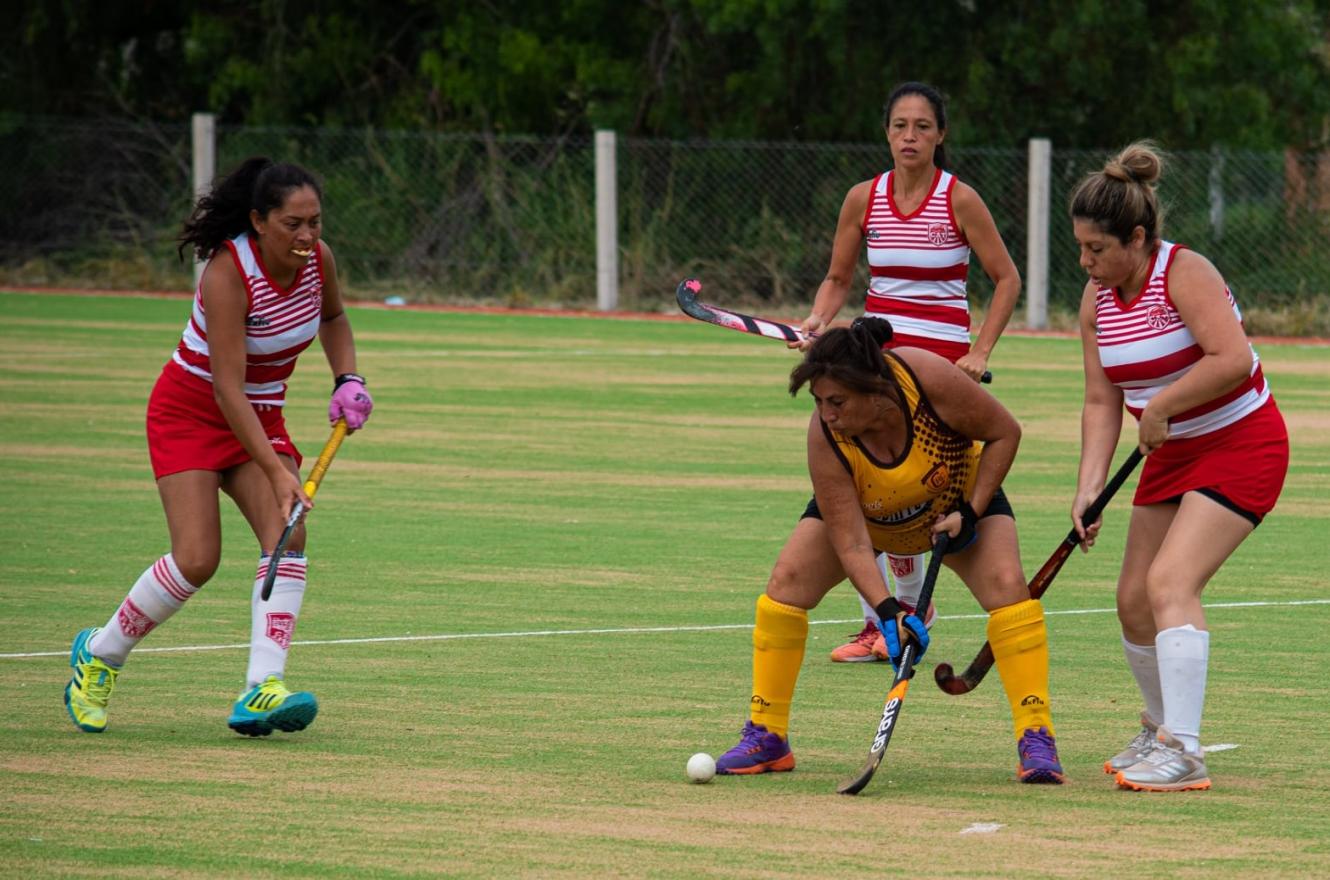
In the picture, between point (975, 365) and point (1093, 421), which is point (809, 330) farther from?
point (1093, 421)

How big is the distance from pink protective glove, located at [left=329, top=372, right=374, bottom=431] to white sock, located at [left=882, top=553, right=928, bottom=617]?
243 cm

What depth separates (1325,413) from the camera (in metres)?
18.4

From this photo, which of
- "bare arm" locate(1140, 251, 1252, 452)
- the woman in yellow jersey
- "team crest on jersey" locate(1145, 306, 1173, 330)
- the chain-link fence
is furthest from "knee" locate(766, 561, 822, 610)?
the chain-link fence

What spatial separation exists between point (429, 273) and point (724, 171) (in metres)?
4.64

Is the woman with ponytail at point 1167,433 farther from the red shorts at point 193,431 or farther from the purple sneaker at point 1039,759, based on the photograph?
the red shorts at point 193,431

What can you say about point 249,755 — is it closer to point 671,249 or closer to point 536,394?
point 536,394

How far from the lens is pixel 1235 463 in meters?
6.71

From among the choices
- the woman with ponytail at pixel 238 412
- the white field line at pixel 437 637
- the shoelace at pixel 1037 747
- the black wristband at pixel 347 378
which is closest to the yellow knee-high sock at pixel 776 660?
the shoelace at pixel 1037 747

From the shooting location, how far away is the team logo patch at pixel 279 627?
7.42 meters

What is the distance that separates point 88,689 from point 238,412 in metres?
1.00

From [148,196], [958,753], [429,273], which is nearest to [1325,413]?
[958,753]

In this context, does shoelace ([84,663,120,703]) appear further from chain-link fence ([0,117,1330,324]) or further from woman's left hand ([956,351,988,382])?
chain-link fence ([0,117,1330,324])

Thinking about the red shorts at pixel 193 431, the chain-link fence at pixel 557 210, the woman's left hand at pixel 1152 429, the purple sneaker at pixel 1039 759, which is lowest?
the chain-link fence at pixel 557 210

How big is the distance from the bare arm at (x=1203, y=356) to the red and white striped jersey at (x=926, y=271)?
259 cm
